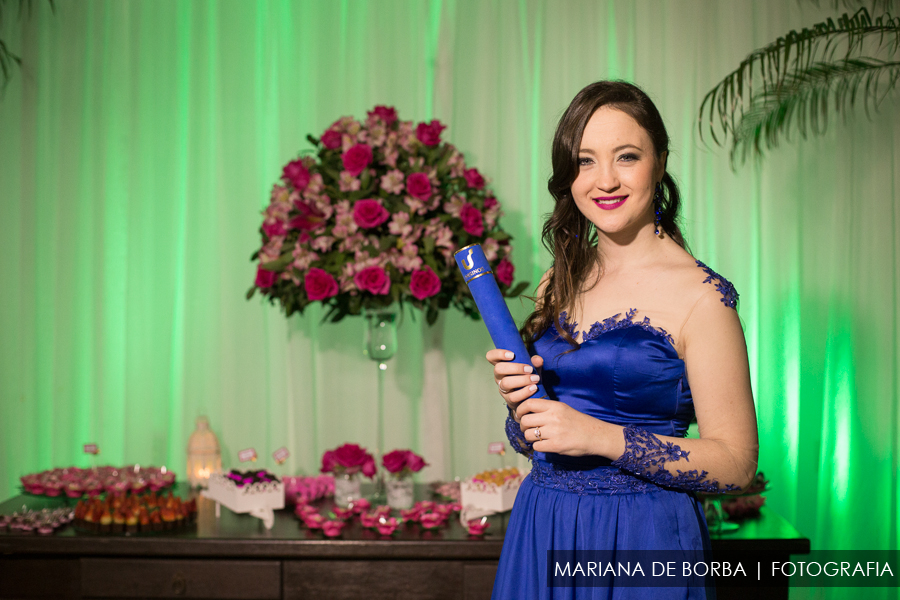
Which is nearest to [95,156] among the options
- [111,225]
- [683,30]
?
[111,225]

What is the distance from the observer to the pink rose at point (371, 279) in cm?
238

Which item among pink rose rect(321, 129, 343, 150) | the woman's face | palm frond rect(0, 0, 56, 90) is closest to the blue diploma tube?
the woman's face

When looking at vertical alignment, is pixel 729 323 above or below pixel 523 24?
below

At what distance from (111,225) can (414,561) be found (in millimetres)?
2212

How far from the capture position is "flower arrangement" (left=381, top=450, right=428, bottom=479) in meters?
2.47

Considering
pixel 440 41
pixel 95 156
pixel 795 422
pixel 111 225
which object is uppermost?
pixel 440 41

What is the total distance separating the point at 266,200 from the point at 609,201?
2312mm

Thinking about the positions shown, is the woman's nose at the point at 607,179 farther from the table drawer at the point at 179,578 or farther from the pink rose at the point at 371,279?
the table drawer at the point at 179,578

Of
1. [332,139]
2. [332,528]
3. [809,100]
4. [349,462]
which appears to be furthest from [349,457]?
[809,100]

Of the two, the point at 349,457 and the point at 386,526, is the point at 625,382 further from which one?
the point at 349,457

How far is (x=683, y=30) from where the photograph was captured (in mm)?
3371

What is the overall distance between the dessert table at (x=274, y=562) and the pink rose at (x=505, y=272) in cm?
81

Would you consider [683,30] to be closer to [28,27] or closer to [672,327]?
[672,327]

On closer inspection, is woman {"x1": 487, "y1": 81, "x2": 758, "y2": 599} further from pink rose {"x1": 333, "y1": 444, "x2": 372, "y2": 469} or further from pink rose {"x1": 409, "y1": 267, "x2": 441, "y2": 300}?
pink rose {"x1": 333, "y1": 444, "x2": 372, "y2": 469}
